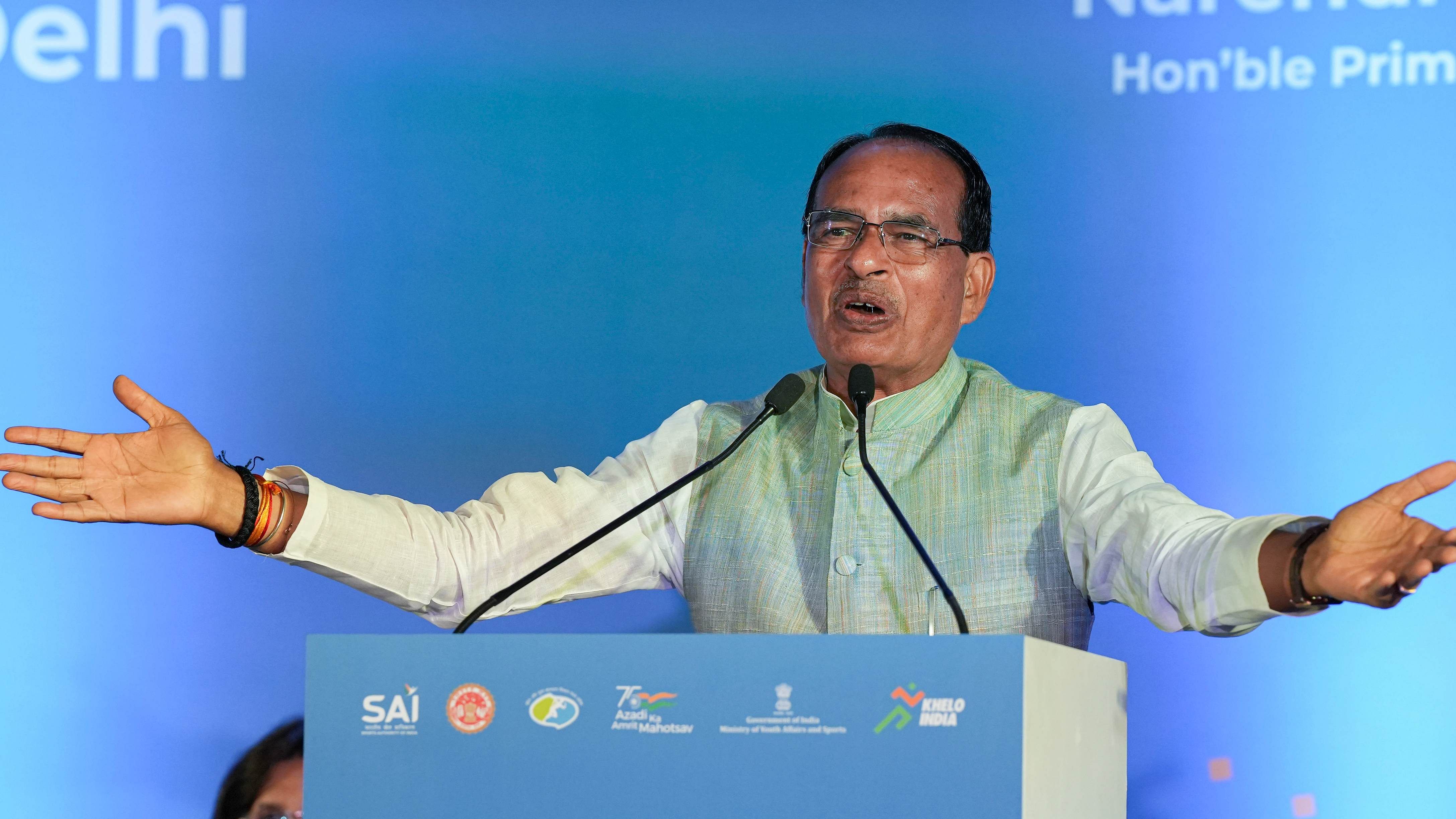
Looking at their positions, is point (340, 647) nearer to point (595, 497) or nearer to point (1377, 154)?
point (595, 497)

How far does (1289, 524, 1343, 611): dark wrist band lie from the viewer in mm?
1401

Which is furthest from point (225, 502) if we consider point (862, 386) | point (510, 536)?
point (862, 386)

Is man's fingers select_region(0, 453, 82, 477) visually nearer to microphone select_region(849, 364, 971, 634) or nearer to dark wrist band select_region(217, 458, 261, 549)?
dark wrist band select_region(217, 458, 261, 549)

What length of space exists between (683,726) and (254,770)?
1.80m

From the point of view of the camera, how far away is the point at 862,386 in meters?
1.80

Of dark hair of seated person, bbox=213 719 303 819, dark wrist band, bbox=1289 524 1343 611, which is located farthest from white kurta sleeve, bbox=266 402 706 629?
dark wrist band, bbox=1289 524 1343 611

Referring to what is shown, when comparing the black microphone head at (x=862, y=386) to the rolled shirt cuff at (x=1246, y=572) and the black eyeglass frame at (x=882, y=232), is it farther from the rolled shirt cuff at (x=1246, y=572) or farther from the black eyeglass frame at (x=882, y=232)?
the rolled shirt cuff at (x=1246, y=572)

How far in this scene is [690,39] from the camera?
9.32 ft

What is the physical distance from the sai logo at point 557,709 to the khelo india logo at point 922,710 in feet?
0.87

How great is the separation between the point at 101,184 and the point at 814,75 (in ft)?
4.83

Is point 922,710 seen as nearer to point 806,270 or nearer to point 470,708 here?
point 470,708

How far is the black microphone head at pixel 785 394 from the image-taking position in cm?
177

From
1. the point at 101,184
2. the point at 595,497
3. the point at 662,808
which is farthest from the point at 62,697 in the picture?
the point at 662,808

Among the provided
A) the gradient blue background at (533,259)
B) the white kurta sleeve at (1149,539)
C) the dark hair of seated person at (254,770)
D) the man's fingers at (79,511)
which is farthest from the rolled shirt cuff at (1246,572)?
the dark hair of seated person at (254,770)
